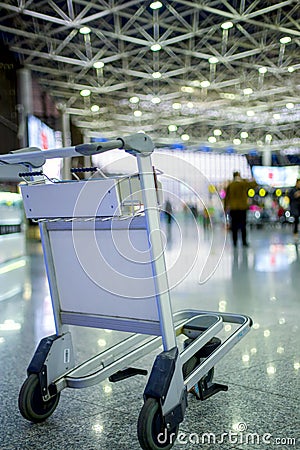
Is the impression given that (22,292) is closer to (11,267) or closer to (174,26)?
(11,267)

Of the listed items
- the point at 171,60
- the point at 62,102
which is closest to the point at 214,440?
the point at 171,60

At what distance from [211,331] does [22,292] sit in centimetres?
370

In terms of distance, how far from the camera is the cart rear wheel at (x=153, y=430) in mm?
1755

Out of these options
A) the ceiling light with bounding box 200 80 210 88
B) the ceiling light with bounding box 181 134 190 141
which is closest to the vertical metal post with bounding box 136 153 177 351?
the ceiling light with bounding box 200 80 210 88

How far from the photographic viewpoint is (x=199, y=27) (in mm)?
14188

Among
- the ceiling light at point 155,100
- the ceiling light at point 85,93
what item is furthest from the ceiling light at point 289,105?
the ceiling light at point 85,93

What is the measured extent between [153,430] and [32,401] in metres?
0.56

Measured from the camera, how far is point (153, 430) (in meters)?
1.79

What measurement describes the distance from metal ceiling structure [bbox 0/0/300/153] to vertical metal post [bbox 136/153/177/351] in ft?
36.7

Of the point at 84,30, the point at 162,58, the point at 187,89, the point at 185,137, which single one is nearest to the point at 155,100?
the point at 187,89

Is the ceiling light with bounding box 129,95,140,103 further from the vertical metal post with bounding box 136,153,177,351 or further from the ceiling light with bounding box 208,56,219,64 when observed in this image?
the vertical metal post with bounding box 136,153,177,351

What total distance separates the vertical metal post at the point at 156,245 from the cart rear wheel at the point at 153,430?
21 centimetres

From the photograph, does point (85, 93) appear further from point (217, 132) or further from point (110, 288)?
point (110, 288)

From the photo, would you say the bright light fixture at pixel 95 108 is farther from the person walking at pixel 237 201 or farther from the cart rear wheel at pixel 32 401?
the cart rear wheel at pixel 32 401
